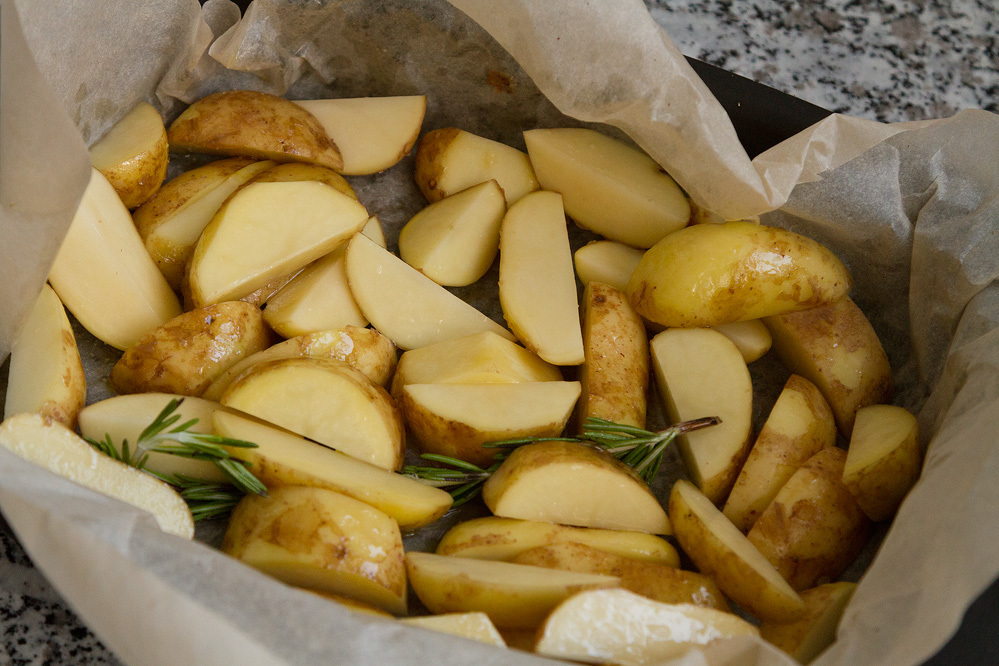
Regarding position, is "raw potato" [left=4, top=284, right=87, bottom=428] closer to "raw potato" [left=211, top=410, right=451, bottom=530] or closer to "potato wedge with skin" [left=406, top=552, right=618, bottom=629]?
"raw potato" [left=211, top=410, right=451, bottom=530]

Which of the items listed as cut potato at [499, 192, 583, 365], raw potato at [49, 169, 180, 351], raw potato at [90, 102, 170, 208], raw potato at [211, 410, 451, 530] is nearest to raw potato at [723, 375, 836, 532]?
cut potato at [499, 192, 583, 365]

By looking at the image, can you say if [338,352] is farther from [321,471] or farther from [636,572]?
[636,572]

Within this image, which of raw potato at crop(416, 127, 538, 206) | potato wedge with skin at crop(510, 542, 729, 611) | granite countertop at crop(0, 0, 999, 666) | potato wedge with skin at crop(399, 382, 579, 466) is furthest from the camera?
granite countertop at crop(0, 0, 999, 666)

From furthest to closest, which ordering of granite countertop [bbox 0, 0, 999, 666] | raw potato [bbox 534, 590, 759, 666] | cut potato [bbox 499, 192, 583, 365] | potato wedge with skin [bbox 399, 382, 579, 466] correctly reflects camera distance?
granite countertop [bbox 0, 0, 999, 666] → cut potato [bbox 499, 192, 583, 365] → potato wedge with skin [bbox 399, 382, 579, 466] → raw potato [bbox 534, 590, 759, 666]

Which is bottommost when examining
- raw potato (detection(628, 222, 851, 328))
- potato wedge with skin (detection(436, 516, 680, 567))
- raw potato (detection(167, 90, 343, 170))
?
potato wedge with skin (detection(436, 516, 680, 567))

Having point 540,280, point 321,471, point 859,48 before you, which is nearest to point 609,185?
point 540,280

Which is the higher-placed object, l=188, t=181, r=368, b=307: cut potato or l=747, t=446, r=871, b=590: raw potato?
l=188, t=181, r=368, b=307: cut potato
